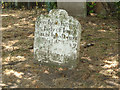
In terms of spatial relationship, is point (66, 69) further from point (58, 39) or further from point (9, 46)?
point (9, 46)

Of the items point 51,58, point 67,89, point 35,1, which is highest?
point 35,1

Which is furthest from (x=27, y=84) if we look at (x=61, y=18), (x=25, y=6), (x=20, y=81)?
(x=25, y=6)

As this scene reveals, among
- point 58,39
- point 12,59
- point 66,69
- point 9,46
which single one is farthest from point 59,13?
point 9,46

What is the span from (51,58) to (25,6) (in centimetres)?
557

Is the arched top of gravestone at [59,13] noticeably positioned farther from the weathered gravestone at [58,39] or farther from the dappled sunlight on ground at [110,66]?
the dappled sunlight on ground at [110,66]

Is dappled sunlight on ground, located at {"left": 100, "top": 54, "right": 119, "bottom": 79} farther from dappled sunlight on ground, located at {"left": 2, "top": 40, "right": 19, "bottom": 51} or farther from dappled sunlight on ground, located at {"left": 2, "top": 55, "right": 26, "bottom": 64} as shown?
dappled sunlight on ground, located at {"left": 2, "top": 40, "right": 19, "bottom": 51}

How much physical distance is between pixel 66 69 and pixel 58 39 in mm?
586

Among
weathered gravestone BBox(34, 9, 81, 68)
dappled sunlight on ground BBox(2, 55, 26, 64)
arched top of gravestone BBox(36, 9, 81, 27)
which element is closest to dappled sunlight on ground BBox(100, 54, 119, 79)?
weathered gravestone BBox(34, 9, 81, 68)

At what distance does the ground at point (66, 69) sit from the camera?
3850mm

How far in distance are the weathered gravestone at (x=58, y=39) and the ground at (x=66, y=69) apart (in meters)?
0.18

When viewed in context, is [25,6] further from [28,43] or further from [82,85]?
[82,85]

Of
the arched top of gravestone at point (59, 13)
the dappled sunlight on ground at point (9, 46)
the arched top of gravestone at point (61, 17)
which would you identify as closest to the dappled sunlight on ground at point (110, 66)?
the arched top of gravestone at point (61, 17)

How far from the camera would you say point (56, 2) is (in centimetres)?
819

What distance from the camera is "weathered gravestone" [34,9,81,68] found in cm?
405
